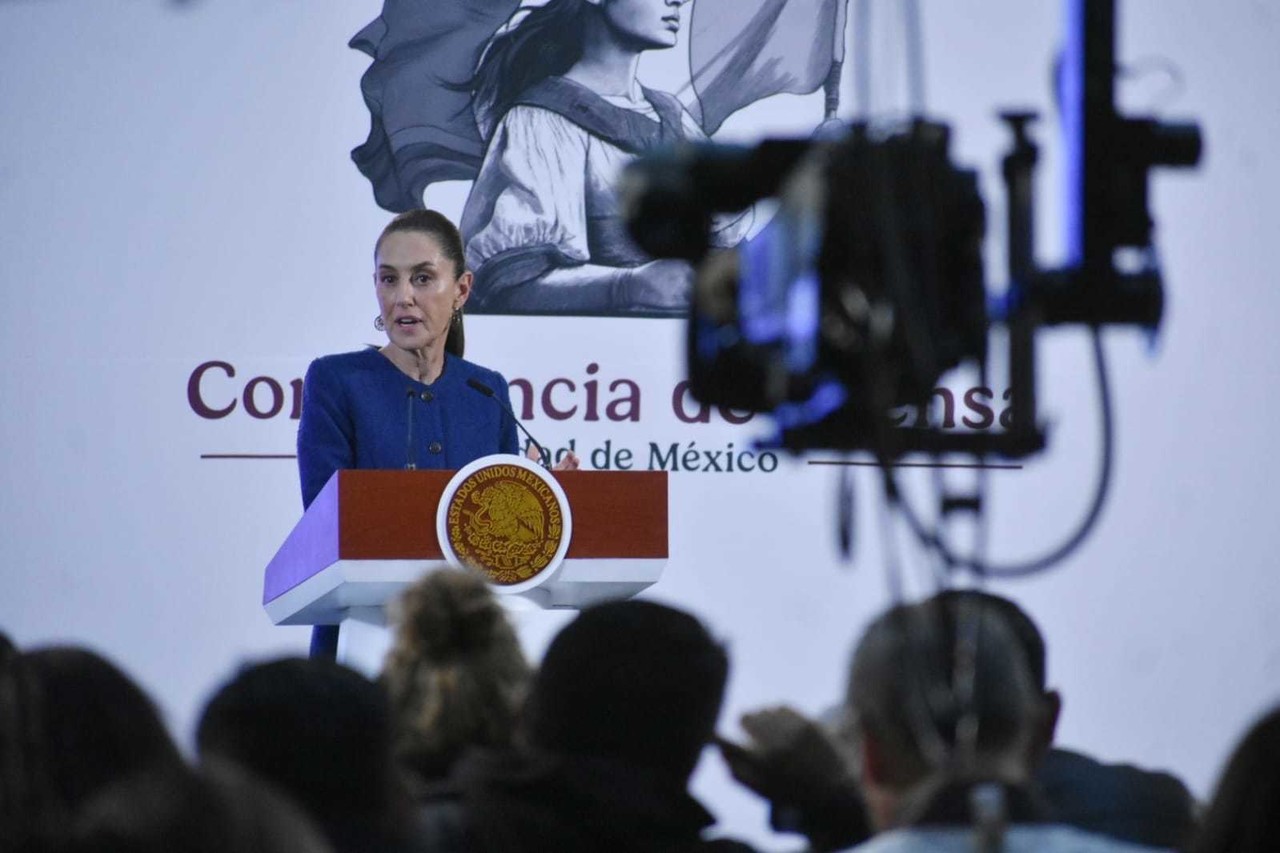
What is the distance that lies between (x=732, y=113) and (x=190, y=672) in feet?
6.58

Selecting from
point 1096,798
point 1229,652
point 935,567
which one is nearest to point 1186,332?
point 1229,652

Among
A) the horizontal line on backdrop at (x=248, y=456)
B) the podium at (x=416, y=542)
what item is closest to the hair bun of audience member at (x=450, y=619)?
the podium at (x=416, y=542)

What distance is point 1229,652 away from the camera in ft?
16.0

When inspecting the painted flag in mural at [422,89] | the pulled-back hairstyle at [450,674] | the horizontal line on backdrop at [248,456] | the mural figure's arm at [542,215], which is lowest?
the pulled-back hairstyle at [450,674]

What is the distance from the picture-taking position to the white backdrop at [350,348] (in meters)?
4.54

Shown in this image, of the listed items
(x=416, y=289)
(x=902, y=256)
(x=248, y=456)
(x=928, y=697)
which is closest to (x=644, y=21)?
(x=416, y=289)

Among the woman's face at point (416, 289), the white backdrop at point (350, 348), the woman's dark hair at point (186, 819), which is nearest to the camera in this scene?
the woman's dark hair at point (186, 819)

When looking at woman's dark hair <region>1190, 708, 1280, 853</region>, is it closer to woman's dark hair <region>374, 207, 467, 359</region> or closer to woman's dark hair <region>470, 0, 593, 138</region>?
woman's dark hair <region>374, 207, 467, 359</region>

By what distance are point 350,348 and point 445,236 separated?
91 centimetres

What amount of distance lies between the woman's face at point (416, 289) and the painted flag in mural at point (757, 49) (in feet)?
4.08

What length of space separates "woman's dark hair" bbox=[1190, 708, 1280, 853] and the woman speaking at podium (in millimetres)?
2344

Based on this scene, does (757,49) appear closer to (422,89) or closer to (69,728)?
(422,89)

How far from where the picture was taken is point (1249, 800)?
3.55 feet

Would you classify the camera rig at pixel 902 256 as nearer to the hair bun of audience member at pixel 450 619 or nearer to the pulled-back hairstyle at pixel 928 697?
the pulled-back hairstyle at pixel 928 697
